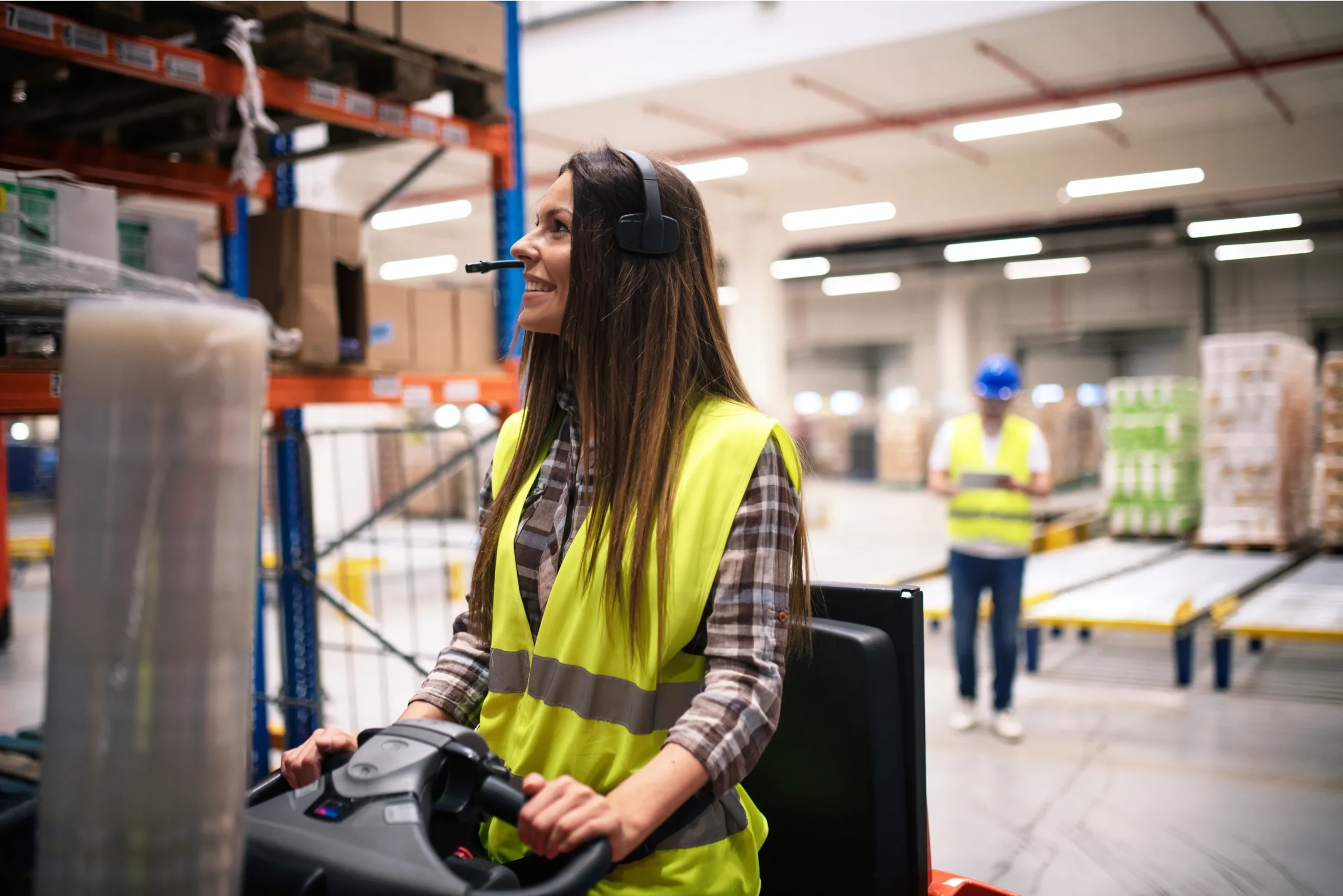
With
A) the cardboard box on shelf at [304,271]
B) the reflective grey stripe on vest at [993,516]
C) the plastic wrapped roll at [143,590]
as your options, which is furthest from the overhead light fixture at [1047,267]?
the plastic wrapped roll at [143,590]

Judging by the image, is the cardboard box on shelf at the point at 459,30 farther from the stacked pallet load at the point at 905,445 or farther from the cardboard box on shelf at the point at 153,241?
the stacked pallet load at the point at 905,445

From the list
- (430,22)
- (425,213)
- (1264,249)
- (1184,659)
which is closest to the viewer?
(430,22)

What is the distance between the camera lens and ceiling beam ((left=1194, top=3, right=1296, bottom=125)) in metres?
9.85

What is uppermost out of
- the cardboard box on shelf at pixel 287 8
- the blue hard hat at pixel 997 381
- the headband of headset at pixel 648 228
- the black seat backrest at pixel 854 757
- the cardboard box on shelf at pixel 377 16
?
the cardboard box on shelf at pixel 377 16

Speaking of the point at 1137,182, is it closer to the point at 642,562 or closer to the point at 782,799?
the point at 782,799

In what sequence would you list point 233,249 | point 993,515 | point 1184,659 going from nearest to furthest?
1. point 233,249
2. point 993,515
3. point 1184,659

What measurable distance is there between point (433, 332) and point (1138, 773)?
392 cm

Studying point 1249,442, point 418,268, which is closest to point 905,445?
point 418,268

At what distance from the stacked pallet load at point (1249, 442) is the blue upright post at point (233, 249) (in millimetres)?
9823

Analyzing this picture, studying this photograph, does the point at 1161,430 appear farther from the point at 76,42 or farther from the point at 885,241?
the point at 76,42

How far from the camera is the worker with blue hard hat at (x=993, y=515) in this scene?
18.5 feet

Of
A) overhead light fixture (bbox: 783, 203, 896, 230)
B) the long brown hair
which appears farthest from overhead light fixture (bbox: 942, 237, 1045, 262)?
the long brown hair

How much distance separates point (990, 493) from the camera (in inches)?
224

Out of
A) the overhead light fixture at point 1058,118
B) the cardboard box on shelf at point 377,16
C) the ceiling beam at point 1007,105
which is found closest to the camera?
the cardboard box on shelf at point 377,16
